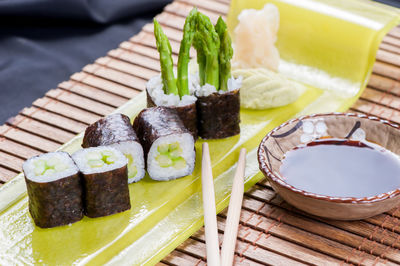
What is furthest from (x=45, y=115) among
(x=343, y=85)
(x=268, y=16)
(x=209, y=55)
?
(x=343, y=85)

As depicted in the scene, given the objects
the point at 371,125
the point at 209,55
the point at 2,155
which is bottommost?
the point at 2,155

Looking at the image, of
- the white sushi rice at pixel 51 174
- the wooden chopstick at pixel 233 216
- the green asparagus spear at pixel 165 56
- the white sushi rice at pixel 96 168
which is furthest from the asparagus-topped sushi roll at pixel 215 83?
the white sushi rice at pixel 51 174

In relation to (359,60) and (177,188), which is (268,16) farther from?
(177,188)

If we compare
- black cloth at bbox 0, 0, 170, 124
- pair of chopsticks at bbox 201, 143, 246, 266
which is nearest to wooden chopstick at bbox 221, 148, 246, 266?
pair of chopsticks at bbox 201, 143, 246, 266

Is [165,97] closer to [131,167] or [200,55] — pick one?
[200,55]

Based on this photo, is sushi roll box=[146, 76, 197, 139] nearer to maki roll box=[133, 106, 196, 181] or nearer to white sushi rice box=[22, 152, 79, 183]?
maki roll box=[133, 106, 196, 181]

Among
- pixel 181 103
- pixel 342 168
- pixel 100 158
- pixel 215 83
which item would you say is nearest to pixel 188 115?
pixel 181 103

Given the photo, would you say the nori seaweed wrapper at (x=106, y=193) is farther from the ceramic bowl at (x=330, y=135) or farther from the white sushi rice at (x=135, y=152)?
the ceramic bowl at (x=330, y=135)

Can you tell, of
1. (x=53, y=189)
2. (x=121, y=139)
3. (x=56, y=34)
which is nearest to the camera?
(x=53, y=189)
